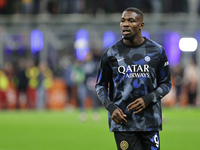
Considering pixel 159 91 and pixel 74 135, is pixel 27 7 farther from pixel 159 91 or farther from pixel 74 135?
pixel 159 91

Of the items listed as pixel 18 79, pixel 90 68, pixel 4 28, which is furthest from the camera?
pixel 4 28

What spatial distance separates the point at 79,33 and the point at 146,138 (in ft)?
73.3

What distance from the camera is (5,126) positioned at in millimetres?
16891

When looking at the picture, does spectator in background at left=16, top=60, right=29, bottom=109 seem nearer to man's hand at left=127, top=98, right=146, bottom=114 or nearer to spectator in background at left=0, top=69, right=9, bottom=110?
spectator in background at left=0, top=69, right=9, bottom=110

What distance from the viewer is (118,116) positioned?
5.95 metres

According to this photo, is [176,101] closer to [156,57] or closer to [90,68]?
[90,68]

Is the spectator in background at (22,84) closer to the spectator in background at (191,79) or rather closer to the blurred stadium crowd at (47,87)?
the blurred stadium crowd at (47,87)

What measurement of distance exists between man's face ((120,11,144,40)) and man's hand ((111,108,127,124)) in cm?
79

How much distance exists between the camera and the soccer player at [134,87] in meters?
6.02

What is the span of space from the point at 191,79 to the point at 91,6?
21.3 feet

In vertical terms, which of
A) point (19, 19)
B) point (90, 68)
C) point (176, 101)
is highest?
point (19, 19)

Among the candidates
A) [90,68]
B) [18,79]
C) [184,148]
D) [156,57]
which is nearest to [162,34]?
[18,79]

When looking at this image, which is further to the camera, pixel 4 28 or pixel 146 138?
pixel 4 28

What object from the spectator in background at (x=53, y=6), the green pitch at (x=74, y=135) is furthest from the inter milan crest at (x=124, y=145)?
the spectator in background at (x=53, y=6)
